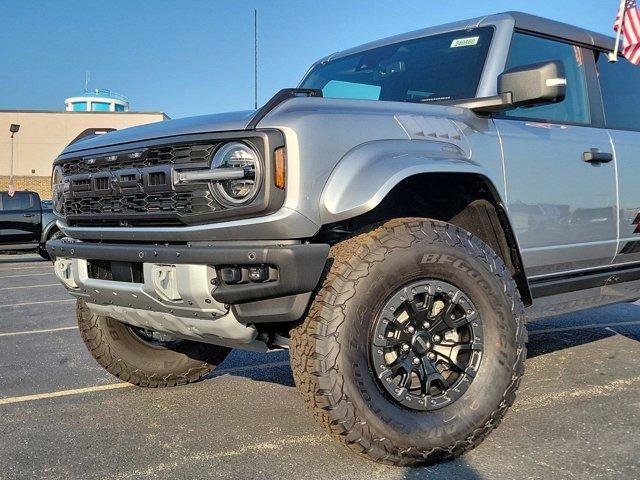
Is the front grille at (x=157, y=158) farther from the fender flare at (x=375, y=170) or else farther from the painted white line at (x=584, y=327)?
the painted white line at (x=584, y=327)

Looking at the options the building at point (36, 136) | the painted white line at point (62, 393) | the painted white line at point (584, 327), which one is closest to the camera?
the painted white line at point (62, 393)

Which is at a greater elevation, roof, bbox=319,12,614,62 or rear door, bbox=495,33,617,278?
roof, bbox=319,12,614,62

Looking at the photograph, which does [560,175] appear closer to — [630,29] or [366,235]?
[366,235]

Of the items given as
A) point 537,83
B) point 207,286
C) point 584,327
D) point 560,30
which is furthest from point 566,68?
point 584,327

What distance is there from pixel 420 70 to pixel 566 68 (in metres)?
0.97

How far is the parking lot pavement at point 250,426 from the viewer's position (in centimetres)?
284

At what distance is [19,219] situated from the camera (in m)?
16.4

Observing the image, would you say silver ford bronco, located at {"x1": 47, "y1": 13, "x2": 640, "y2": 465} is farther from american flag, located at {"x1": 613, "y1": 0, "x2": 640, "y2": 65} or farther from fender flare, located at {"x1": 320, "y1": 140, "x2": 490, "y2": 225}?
american flag, located at {"x1": 613, "y1": 0, "x2": 640, "y2": 65}

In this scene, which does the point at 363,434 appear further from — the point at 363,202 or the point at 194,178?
the point at 194,178


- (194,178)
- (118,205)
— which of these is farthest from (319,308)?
(118,205)

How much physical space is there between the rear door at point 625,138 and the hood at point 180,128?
2.55 m

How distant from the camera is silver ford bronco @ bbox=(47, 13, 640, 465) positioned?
105 inches

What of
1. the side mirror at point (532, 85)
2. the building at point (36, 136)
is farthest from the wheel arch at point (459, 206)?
the building at point (36, 136)

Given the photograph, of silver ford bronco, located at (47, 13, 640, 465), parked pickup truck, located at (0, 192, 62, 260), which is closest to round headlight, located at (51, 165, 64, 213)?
silver ford bronco, located at (47, 13, 640, 465)
